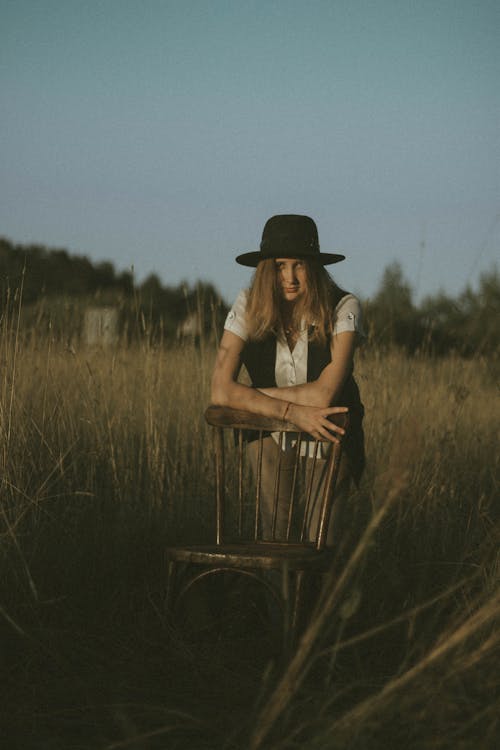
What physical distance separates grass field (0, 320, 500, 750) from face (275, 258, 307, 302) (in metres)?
0.57

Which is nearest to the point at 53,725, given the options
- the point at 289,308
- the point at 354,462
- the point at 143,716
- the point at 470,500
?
the point at 143,716

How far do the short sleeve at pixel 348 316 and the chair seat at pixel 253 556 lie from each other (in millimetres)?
701

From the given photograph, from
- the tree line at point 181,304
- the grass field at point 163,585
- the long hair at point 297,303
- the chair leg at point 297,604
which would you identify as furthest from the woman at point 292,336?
the tree line at point 181,304

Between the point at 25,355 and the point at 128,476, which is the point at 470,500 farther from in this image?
the point at 25,355

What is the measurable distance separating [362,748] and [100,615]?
5.11 ft

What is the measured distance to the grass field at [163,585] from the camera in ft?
6.24

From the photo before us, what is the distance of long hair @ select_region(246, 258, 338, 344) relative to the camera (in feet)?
9.60

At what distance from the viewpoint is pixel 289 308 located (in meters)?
3.03

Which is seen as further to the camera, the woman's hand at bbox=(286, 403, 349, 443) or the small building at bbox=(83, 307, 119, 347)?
the small building at bbox=(83, 307, 119, 347)

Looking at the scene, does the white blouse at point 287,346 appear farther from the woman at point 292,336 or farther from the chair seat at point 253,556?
the chair seat at point 253,556

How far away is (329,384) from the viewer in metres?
2.84

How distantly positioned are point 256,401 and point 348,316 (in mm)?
401

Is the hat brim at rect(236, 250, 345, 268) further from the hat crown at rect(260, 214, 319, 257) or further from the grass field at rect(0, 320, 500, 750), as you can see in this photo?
the grass field at rect(0, 320, 500, 750)

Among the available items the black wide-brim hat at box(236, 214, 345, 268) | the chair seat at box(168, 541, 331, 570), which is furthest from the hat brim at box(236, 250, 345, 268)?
the chair seat at box(168, 541, 331, 570)
